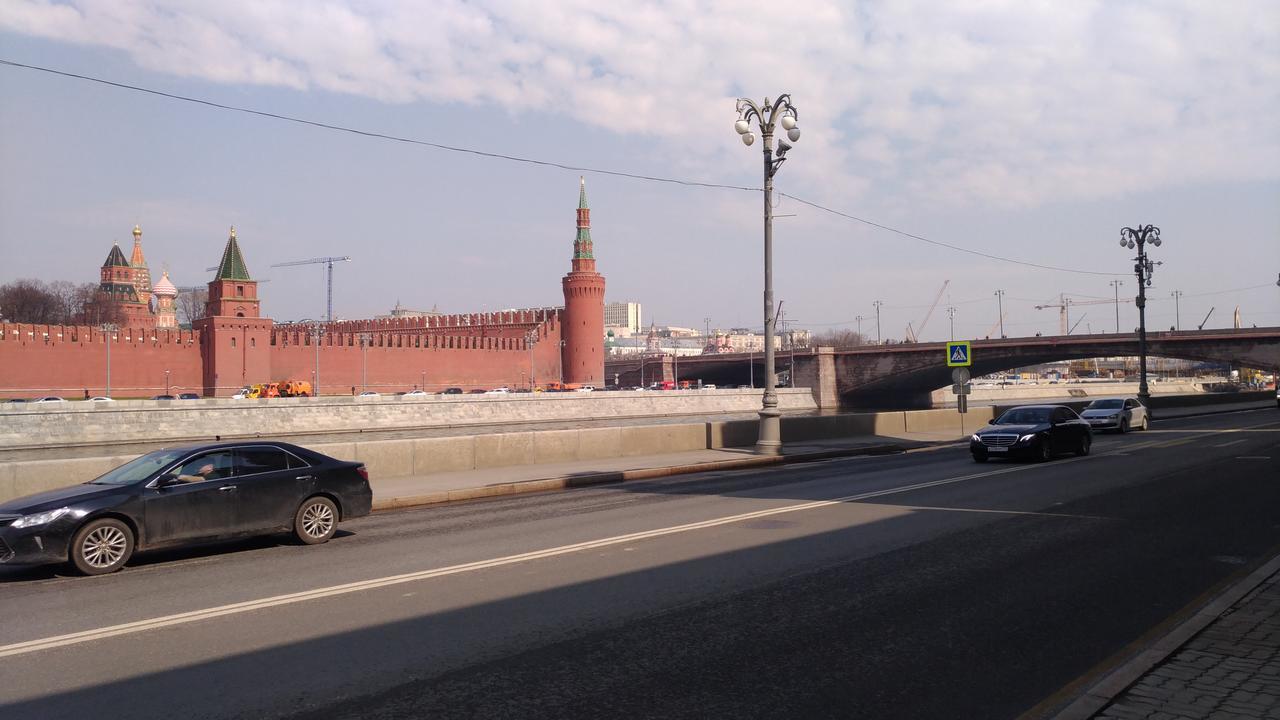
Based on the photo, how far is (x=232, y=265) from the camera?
8869 centimetres

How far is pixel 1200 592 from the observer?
763cm

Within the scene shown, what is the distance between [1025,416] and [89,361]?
66849 mm

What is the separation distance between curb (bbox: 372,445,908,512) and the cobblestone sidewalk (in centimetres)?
1155

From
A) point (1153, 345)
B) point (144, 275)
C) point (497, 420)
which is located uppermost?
point (144, 275)

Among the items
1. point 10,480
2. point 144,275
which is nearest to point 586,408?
point 10,480

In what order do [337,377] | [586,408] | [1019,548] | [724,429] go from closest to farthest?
1. [1019,548]
2. [724,429]
3. [586,408]
4. [337,377]

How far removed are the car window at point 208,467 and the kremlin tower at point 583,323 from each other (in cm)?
9503

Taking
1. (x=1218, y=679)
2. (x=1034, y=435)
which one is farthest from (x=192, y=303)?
(x=1218, y=679)

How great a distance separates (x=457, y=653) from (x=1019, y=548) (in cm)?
645

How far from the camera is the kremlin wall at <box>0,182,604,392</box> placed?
213 feet

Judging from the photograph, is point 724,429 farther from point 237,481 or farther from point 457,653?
point 457,653

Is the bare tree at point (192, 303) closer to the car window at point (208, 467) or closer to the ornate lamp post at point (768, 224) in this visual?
the ornate lamp post at point (768, 224)

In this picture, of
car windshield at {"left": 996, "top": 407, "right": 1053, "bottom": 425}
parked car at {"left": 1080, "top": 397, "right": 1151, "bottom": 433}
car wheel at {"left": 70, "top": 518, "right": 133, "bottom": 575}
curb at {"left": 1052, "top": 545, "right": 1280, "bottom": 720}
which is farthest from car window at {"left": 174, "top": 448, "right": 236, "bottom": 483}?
parked car at {"left": 1080, "top": 397, "right": 1151, "bottom": 433}

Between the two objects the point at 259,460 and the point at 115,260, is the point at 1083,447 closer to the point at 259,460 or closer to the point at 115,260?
the point at 259,460
